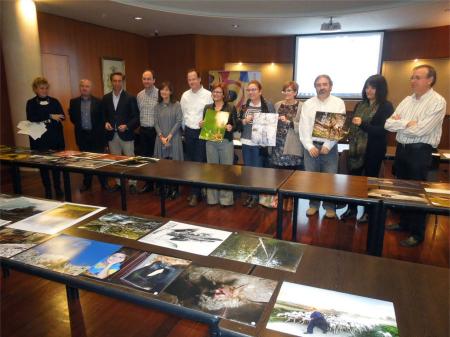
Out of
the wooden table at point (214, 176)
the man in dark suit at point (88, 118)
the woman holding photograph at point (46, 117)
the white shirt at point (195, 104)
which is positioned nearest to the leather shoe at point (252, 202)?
the white shirt at point (195, 104)

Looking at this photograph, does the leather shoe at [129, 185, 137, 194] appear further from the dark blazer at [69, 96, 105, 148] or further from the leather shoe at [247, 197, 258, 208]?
the leather shoe at [247, 197, 258, 208]

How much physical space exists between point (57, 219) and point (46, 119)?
8.85ft

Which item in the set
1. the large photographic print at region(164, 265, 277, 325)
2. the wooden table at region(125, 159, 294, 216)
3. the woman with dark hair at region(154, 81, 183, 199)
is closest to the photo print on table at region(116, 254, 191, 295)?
the large photographic print at region(164, 265, 277, 325)

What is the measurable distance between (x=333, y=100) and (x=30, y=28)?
492cm

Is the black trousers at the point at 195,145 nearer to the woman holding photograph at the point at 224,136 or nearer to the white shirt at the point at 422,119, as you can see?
the woman holding photograph at the point at 224,136

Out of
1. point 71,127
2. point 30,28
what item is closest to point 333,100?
point 30,28

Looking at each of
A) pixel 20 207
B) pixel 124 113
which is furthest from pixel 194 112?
pixel 20 207

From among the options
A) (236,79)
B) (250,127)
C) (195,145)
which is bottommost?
(195,145)

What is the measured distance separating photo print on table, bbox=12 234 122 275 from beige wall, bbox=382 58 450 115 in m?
7.76

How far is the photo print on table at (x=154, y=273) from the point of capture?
3.81ft

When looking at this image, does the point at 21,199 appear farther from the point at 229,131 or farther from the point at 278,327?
the point at 229,131

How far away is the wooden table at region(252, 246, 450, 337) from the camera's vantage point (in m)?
0.96

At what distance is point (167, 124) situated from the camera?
3.95 metres

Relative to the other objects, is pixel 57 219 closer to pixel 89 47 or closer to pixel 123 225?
pixel 123 225
